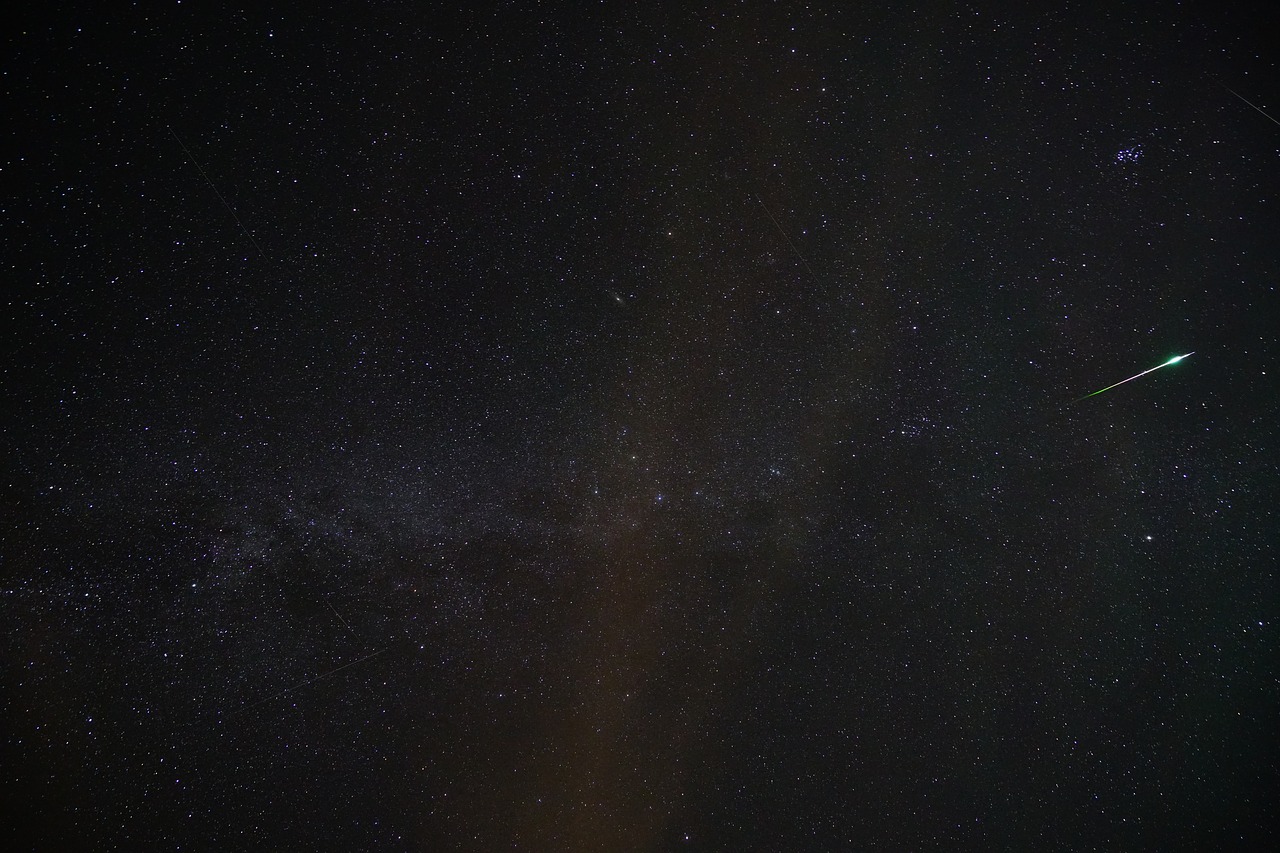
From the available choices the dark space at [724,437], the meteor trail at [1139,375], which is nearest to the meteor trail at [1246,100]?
the dark space at [724,437]

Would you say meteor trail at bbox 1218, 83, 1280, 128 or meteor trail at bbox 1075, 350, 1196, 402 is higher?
meteor trail at bbox 1218, 83, 1280, 128

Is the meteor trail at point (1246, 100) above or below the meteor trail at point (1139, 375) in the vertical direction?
above

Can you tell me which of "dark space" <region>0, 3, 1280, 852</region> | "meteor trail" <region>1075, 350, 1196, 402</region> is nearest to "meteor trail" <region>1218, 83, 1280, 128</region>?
"dark space" <region>0, 3, 1280, 852</region>

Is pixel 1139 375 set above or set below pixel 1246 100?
below

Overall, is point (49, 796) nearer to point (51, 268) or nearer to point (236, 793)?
point (236, 793)

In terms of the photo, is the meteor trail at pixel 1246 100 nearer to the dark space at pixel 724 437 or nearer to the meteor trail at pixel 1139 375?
the dark space at pixel 724 437

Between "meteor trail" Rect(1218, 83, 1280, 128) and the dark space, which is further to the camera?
"meteor trail" Rect(1218, 83, 1280, 128)

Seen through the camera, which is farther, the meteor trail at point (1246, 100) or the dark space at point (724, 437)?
the meteor trail at point (1246, 100)

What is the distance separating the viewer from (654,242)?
155cm

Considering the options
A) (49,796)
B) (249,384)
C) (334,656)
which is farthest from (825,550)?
(49,796)

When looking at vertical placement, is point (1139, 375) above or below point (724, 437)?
below

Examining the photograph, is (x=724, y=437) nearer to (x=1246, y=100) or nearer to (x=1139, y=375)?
(x=1139, y=375)

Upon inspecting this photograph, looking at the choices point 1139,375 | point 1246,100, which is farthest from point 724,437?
point 1246,100

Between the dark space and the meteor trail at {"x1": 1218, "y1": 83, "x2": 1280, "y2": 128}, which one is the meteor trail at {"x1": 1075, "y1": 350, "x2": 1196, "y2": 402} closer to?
the dark space
